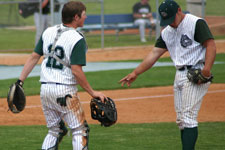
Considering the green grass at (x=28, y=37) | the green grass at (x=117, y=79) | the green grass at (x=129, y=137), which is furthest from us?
the green grass at (x=28, y=37)

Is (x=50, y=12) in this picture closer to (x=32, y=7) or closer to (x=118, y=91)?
(x=32, y=7)

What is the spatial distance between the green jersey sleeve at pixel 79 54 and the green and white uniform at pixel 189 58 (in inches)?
52.8

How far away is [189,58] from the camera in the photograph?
20.0ft

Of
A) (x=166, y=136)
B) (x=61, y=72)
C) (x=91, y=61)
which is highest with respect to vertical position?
(x=61, y=72)

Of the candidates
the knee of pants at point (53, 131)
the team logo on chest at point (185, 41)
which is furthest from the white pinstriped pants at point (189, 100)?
the knee of pants at point (53, 131)

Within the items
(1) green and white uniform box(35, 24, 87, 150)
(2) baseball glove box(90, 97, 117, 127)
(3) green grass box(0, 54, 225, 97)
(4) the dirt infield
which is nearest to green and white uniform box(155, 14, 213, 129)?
(2) baseball glove box(90, 97, 117, 127)

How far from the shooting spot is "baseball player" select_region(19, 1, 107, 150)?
17.7ft

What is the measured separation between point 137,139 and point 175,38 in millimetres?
2232

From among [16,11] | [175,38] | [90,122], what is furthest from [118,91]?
[16,11]

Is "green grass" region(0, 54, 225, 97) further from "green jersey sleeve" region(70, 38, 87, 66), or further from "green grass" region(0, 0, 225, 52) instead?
"green jersey sleeve" region(70, 38, 87, 66)

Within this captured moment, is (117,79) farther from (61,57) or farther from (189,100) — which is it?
(61,57)

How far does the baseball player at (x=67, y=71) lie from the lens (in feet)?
17.7

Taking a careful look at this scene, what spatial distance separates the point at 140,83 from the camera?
14.1m

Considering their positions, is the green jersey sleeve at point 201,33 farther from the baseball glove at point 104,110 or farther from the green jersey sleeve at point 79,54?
the green jersey sleeve at point 79,54
